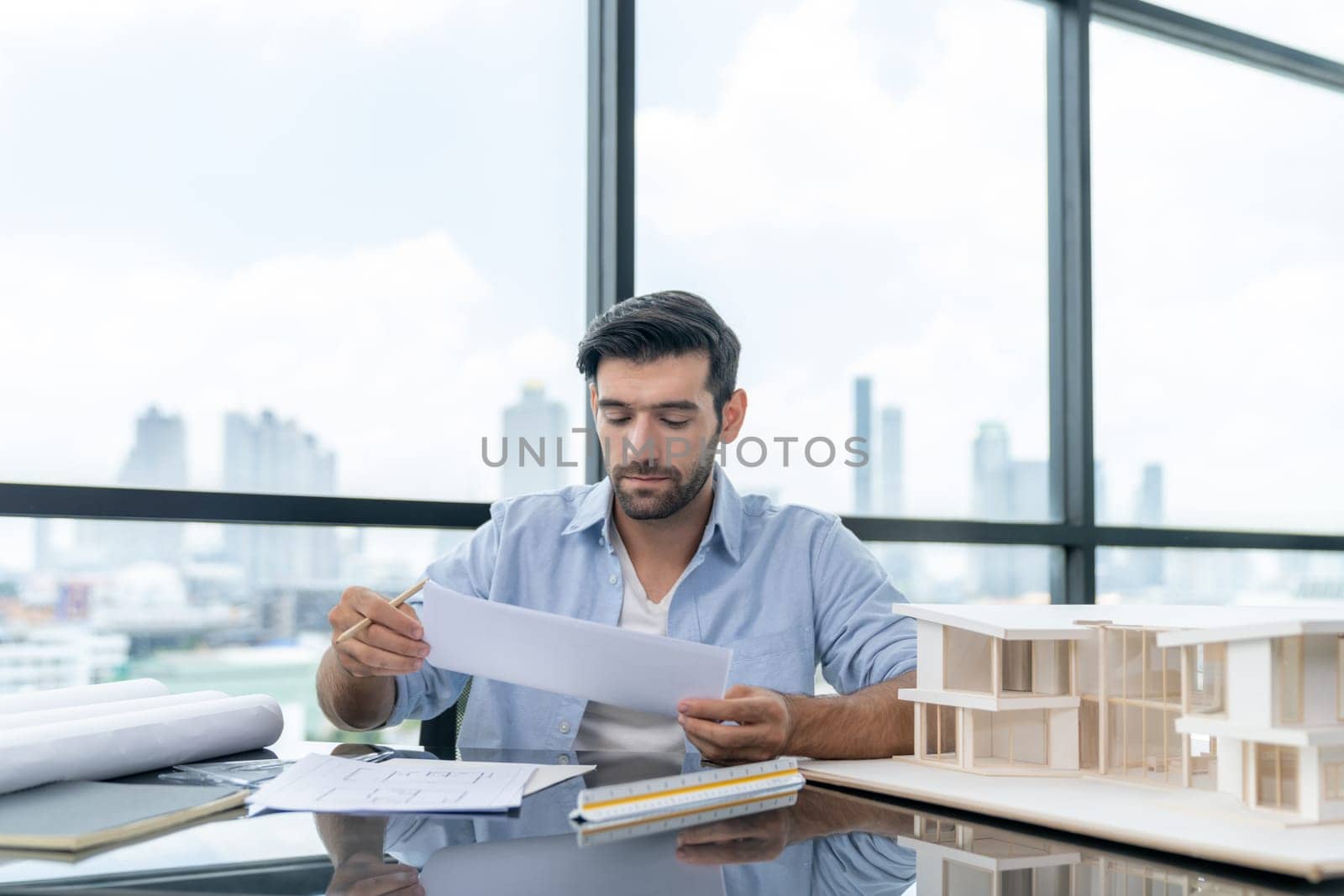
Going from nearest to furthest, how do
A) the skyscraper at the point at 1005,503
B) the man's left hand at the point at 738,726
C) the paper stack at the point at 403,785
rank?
1. the paper stack at the point at 403,785
2. the man's left hand at the point at 738,726
3. the skyscraper at the point at 1005,503

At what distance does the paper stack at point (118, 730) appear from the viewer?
3.52ft

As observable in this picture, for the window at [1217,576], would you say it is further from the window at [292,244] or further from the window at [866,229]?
the window at [292,244]

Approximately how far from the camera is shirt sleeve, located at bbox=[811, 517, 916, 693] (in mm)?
1643

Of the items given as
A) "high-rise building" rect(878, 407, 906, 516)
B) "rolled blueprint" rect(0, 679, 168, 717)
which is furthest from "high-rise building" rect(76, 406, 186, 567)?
"high-rise building" rect(878, 407, 906, 516)

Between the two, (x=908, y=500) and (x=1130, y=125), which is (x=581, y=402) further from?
(x=1130, y=125)

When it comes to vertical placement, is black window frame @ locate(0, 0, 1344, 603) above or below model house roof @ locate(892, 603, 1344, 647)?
above

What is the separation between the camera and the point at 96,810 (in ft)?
3.25

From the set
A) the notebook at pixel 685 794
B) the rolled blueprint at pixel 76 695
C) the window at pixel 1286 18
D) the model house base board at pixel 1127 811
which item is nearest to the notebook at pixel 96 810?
the rolled blueprint at pixel 76 695

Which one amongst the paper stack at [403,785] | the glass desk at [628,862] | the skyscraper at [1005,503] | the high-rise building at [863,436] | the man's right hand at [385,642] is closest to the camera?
the glass desk at [628,862]

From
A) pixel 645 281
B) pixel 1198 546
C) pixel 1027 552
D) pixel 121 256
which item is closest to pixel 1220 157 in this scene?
pixel 1198 546

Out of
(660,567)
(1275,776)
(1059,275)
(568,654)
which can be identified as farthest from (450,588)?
(1059,275)

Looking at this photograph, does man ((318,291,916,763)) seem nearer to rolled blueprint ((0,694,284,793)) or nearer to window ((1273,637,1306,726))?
rolled blueprint ((0,694,284,793))

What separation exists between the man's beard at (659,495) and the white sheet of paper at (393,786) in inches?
23.4

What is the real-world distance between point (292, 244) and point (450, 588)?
93cm
